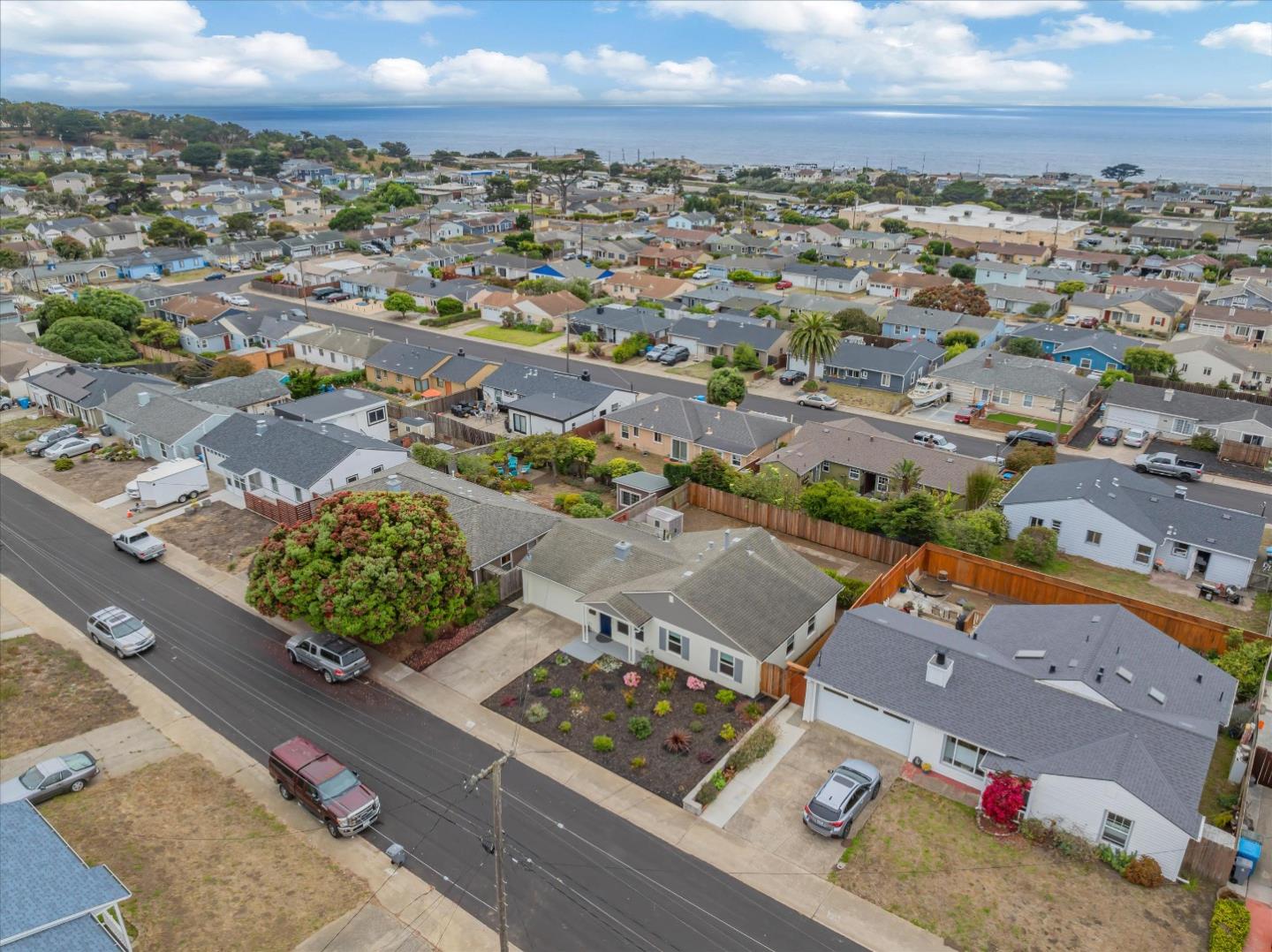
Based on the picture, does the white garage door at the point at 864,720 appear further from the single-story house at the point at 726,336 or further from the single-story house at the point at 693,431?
the single-story house at the point at 726,336

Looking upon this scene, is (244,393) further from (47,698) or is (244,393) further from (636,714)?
(636,714)

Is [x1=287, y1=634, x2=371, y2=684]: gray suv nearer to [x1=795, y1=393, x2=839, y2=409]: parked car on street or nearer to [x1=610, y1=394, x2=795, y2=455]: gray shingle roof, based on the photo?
[x1=610, y1=394, x2=795, y2=455]: gray shingle roof

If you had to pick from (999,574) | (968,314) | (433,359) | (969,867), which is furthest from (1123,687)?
(968,314)

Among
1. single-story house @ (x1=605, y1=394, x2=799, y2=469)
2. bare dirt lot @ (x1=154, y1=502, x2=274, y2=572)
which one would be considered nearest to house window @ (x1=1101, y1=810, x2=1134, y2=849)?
single-story house @ (x1=605, y1=394, x2=799, y2=469)

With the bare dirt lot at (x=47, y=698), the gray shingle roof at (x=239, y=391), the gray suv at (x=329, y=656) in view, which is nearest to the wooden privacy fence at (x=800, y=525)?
the gray suv at (x=329, y=656)

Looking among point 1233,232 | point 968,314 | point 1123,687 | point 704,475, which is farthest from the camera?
→ point 1233,232

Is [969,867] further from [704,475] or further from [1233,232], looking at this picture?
[1233,232]
